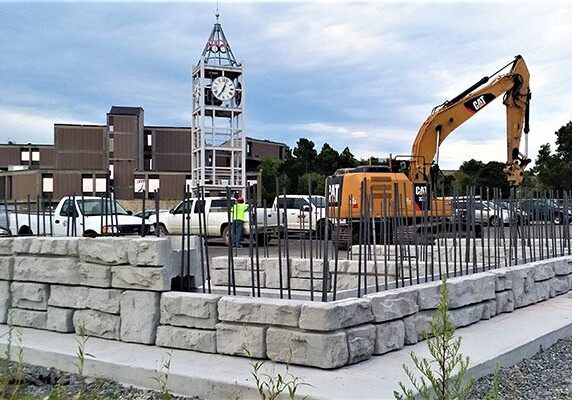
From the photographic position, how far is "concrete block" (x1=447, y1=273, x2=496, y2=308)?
5914 mm

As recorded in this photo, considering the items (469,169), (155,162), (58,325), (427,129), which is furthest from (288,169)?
(58,325)

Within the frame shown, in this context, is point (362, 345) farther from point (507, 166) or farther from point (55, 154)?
point (55, 154)

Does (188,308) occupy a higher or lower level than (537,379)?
higher

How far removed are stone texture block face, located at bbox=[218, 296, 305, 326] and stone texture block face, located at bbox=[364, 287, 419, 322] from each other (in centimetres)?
70

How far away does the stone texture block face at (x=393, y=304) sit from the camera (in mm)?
4996

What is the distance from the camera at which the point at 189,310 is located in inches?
202

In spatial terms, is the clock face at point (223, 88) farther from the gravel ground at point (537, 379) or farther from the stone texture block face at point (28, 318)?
the gravel ground at point (537, 379)

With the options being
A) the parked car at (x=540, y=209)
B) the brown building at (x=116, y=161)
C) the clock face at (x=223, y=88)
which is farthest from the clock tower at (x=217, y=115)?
the parked car at (x=540, y=209)

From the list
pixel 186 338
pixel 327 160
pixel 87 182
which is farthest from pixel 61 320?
pixel 327 160

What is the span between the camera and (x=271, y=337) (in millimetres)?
4719

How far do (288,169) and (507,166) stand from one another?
47.3 metres

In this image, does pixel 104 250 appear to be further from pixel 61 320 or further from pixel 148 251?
pixel 61 320

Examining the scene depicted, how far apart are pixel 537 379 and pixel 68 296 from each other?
13.8ft

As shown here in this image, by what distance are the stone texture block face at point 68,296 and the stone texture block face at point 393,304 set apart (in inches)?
103
